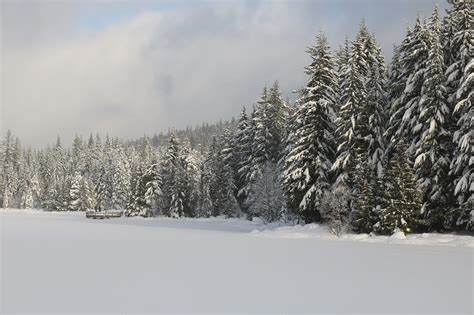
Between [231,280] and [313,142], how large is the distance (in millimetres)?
25677

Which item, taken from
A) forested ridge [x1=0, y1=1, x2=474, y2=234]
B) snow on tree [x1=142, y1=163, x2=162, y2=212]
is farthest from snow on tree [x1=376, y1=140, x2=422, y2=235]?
snow on tree [x1=142, y1=163, x2=162, y2=212]

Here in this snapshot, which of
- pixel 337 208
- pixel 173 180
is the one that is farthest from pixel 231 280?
pixel 173 180

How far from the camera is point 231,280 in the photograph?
13.3 meters

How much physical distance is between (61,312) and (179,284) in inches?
144

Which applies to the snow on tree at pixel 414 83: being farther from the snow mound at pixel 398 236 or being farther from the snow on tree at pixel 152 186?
the snow on tree at pixel 152 186

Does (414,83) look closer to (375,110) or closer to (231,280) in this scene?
(375,110)

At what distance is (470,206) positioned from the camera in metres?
27.7

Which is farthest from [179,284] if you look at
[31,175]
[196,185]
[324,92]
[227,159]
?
[31,175]

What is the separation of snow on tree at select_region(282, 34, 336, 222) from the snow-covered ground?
14.5 m

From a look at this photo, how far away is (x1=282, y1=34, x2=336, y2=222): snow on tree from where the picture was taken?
120 feet

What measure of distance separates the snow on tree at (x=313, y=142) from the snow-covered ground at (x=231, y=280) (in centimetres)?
1453

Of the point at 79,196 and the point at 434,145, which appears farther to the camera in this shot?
the point at 79,196

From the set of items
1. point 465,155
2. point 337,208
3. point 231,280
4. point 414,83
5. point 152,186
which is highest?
point 414,83

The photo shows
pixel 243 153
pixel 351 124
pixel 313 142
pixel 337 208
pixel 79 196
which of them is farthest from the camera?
pixel 79 196
